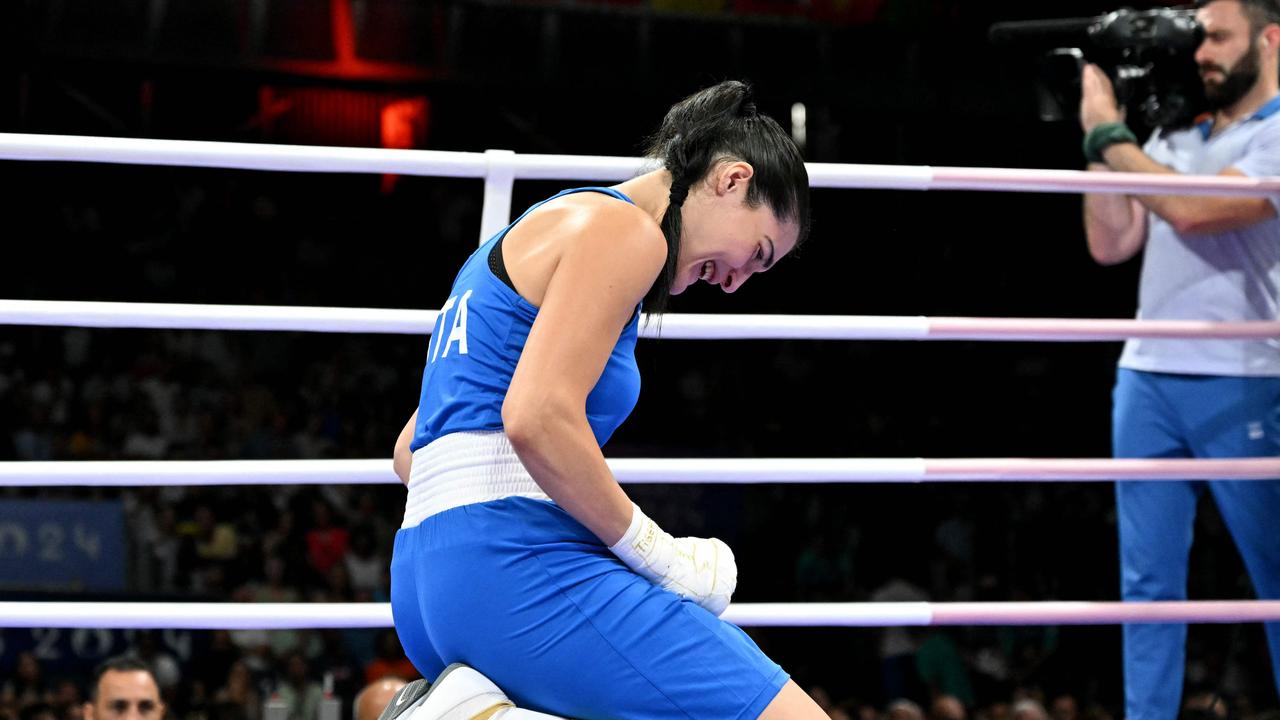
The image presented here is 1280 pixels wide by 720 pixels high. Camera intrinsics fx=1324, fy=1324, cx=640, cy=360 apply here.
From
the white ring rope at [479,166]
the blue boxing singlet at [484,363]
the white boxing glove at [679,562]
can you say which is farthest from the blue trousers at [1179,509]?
the blue boxing singlet at [484,363]

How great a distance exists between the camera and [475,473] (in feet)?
5.09

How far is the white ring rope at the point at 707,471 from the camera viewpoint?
2.15m

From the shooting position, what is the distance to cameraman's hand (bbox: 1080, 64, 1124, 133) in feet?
9.05

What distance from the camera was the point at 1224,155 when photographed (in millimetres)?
2756

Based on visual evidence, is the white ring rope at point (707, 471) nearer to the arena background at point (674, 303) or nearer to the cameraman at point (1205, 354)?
the cameraman at point (1205, 354)

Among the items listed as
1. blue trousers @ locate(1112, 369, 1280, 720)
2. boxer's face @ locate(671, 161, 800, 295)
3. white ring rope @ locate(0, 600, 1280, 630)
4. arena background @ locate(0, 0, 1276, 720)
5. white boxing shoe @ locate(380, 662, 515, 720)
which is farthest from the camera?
arena background @ locate(0, 0, 1276, 720)

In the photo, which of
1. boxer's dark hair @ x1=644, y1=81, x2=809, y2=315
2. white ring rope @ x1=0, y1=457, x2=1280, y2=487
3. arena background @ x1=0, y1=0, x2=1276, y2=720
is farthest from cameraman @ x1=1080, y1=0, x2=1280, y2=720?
arena background @ x1=0, y1=0, x2=1276, y2=720

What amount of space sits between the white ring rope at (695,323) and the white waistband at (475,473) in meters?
→ 0.51

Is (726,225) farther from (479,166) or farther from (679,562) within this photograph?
(479,166)

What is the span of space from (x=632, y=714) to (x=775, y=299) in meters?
10.1

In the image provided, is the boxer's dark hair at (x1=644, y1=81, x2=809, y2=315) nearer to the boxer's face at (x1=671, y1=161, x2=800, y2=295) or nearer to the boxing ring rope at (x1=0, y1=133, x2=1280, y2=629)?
the boxer's face at (x1=671, y1=161, x2=800, y2=295)

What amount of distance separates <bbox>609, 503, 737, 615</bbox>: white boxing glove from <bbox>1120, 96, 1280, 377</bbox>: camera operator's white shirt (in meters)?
1.45

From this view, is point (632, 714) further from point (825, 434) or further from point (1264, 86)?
point (825, 434)

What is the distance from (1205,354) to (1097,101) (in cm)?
57
